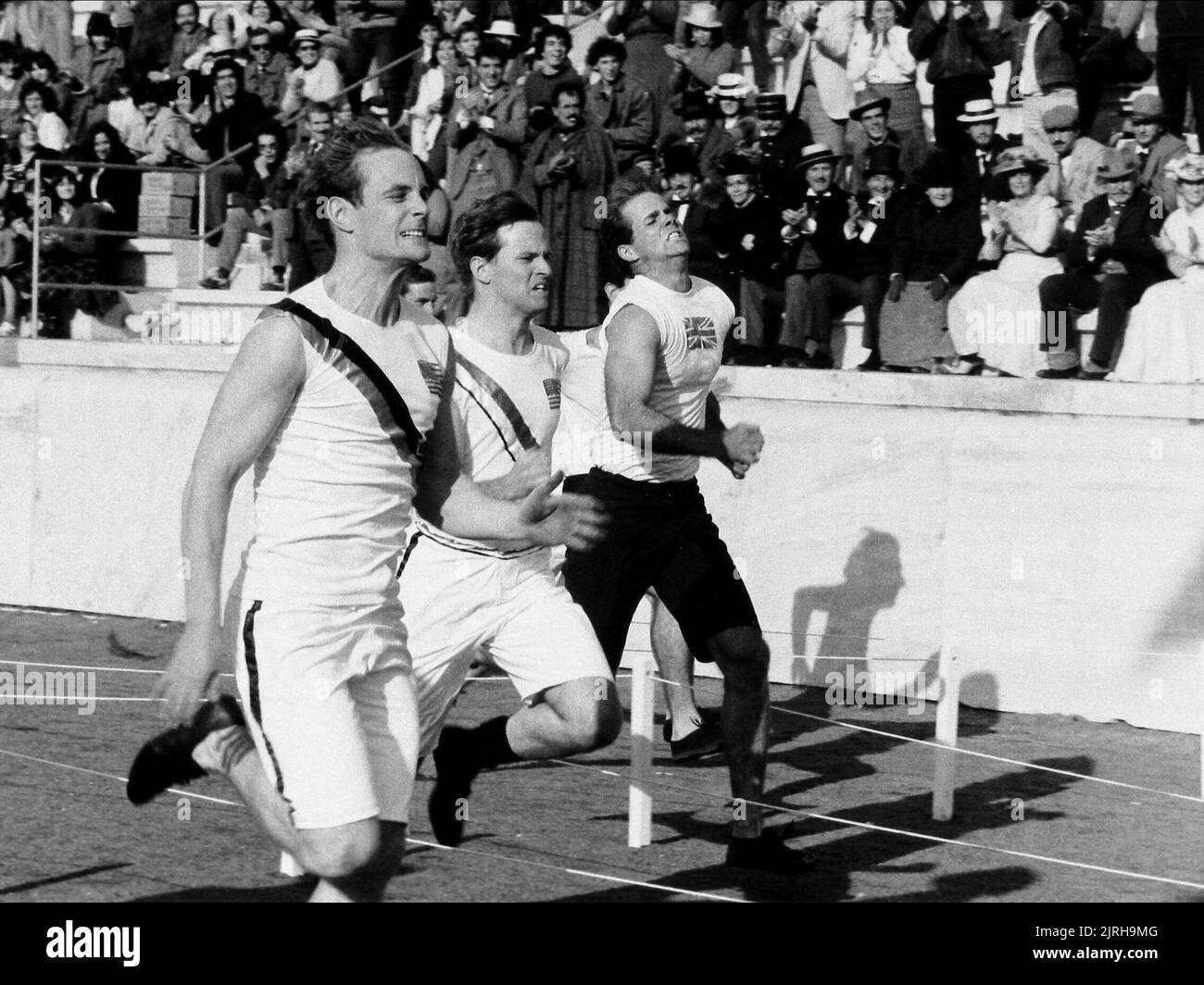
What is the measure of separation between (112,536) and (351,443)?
7.96m

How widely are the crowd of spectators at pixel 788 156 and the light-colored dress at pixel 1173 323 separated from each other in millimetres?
17

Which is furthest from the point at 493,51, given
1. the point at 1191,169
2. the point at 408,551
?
the point at 408,551

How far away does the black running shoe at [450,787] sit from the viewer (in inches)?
251

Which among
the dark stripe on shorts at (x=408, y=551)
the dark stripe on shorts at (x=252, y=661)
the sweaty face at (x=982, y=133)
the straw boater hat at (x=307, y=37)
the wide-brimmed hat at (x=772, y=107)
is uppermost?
the straw boater hat at (x=307, y=37)

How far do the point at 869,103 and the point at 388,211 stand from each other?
902 cm

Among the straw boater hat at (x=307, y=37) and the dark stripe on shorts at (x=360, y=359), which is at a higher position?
the straw boater hat at (x=307, y=37)

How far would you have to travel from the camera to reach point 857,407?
1083 centimetres

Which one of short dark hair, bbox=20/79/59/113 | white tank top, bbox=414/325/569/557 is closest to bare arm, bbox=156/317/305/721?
white tank top, bbox=414/325/569/557

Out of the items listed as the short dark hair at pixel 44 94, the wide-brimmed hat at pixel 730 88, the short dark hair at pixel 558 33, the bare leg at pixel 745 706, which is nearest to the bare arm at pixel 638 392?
the bare leg at pixel 745 706

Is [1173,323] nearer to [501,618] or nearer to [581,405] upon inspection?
[581,405]

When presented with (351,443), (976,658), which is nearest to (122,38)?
(976,658)

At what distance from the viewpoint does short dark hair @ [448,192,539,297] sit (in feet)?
22.9

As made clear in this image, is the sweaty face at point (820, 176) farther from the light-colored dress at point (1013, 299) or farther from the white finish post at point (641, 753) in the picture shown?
the white finish post at point (641, 753)
